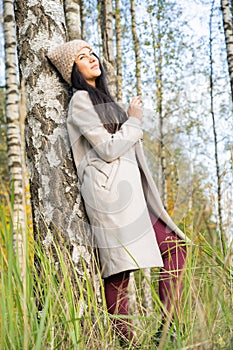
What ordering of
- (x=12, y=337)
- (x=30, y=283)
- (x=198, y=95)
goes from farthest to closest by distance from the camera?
(x=198, y=95) < (x=30, y=283) < (x=12, y=337)

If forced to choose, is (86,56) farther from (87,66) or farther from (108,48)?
(108,48)

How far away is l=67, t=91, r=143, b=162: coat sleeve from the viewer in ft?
9.04

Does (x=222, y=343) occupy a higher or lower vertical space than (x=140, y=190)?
lower

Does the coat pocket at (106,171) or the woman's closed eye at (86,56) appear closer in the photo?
the coat pocket at (106,171)

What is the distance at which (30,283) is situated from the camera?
1986mm

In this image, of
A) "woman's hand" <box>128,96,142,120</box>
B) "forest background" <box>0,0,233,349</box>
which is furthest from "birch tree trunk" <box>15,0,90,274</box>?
"woman's hand" <box>128,96,142,120</box>

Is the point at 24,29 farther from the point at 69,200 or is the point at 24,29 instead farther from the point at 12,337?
the point at 12,337

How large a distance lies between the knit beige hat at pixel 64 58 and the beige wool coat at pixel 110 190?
0.13 metres

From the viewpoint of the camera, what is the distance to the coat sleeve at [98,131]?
2754mm

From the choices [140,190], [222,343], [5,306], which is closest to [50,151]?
[140,190]

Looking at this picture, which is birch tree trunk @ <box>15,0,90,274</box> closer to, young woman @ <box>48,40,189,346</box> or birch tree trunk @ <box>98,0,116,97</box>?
young woman @ <box>48,40,189,346</box>

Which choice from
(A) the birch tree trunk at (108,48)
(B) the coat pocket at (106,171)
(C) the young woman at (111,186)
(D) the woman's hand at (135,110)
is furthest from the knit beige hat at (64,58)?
(A) the birch tree trunk at (108,48)

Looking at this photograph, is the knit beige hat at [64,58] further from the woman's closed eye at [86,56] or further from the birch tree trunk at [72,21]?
the birch tree trunk at [72,21]

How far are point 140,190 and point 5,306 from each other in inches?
52.9
